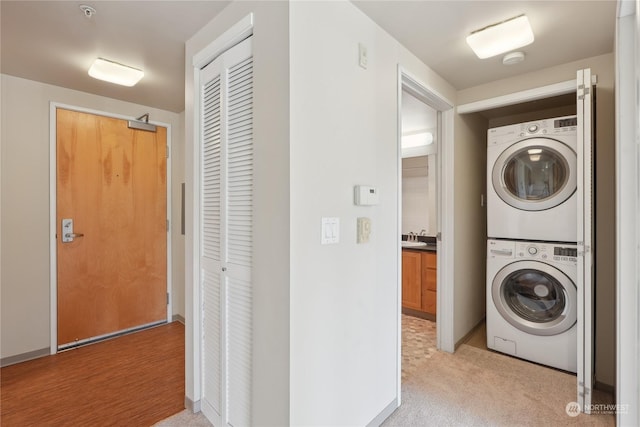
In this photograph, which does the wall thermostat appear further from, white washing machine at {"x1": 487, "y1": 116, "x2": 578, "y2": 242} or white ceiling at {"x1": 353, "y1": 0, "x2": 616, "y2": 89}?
white washing machine at {"x1": 487, "y1": 116, "x2": 578, "y2": 242}

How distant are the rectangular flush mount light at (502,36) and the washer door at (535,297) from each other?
1.65m

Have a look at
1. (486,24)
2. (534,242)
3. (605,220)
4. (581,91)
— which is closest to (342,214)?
(486,24)

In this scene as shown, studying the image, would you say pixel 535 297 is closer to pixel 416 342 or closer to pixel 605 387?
pixel 605 387

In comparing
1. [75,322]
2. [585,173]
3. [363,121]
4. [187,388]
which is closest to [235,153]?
[363,121]

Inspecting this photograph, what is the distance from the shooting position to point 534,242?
2.52m

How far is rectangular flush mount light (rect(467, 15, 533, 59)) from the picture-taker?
180cm

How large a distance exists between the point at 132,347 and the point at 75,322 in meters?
0.59

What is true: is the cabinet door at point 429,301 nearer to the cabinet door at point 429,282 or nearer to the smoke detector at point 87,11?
the cabinet door at point 429,282

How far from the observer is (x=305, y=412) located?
1353mm

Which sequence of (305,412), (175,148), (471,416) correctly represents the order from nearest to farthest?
(305,412) < (471,416) < (175,148)

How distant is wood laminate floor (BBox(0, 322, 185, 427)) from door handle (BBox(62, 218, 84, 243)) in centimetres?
102

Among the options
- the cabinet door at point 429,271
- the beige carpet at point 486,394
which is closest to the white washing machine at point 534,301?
the beige carpet at point 486,394

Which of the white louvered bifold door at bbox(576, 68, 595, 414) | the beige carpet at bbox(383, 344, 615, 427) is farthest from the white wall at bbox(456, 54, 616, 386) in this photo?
the white louvered bifold door at bbox(576, 68, 595, 414)

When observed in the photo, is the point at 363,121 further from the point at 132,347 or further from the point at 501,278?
the point at 132,347
